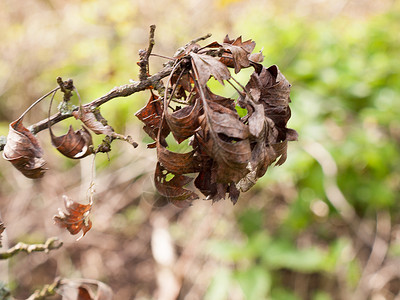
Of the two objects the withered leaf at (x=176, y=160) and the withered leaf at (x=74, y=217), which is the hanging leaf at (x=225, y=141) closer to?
the withered leaf at (x=176, y=160)

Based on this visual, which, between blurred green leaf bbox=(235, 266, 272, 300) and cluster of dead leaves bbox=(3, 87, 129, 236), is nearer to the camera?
cluster of dead leaves bbox=(3, 87, 129, 236)

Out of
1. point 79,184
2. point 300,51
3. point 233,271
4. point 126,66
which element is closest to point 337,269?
point 233,271

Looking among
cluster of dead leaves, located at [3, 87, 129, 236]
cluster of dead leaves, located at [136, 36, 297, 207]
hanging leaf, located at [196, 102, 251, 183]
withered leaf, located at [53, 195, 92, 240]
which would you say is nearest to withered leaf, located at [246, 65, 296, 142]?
cluster of dead leaves, located at [136, 36, 297, 207]

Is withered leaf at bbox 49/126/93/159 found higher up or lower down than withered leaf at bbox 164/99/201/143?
higher up

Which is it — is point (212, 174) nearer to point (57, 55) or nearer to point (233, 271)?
point (233, 271)

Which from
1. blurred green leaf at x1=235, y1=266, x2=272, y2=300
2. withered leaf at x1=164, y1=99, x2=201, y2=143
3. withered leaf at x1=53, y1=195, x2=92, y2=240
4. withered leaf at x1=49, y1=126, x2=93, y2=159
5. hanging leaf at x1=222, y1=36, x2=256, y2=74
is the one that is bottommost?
blurred green leaf at x1=235, y1=266, x2=272, y2=300

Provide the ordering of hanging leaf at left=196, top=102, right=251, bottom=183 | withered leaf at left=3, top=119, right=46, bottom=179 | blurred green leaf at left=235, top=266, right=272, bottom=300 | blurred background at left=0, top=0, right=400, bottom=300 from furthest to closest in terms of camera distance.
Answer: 1. blurred background at left=0, top=0, right=400, bottom=300
2. blurred green leaf at left=235, top=266, right=272, bottom=300
3. withered leaf at left=3, top=119, right=46, bottom=179
4. hanging leaf at left=196, top=102, right=251, bottom=183

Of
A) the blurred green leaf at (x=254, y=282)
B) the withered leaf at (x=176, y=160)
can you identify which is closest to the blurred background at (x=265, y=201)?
the blurred green leaf at (x=254, y=282)

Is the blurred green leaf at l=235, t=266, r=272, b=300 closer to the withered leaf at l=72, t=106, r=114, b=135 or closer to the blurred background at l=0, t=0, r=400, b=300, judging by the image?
the blurred background at l=0, t=0, r=400, b=300
